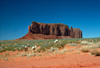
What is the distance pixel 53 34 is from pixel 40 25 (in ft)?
52.4

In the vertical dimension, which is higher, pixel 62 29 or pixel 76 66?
pixel 62 29

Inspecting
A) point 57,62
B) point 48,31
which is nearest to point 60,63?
point 57,62

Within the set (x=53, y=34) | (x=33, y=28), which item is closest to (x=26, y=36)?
(x=33, y=28)

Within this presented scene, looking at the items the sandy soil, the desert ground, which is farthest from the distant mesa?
the sandy soil

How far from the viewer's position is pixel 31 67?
16.7 ft

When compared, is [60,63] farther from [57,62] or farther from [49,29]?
[49,29]

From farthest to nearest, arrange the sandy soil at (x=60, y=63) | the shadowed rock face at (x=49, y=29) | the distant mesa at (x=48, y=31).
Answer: the shadowed rock face at (x=49, y=29) → the distant mesa at (x=48, y=31) → the sandy soil at (x=60, y=63)

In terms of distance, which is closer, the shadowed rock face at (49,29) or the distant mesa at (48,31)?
the distant mesa at (48,31)

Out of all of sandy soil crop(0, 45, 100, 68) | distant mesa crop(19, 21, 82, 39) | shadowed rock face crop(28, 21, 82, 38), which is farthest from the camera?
shadowed rock face crop(28, 21, 82, 38)

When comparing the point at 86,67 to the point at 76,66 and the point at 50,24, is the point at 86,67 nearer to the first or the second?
the point at 76,66

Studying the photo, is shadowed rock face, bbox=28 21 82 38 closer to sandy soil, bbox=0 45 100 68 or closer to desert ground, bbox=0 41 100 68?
desert ground, bbox=0 41 100 68

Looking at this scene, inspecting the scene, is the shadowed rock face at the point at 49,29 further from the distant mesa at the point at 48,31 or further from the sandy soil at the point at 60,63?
the sandy soil at the point at 60,63

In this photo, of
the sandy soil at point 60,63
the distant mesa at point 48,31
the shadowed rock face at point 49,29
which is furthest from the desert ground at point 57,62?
the shadowed rock face at point 49,29

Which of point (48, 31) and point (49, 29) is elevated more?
point (49, 29)
